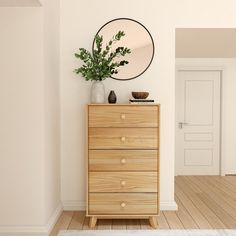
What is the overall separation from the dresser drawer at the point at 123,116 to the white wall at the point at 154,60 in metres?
0.59

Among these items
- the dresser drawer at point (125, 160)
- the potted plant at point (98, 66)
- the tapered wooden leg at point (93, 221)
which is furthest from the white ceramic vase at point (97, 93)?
the tapered wooden leg at point (93, 221)

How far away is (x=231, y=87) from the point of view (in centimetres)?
596

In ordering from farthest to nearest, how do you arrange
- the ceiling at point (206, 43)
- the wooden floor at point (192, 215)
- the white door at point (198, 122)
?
the white door at point (198, 122), the ceiling at point (206, 43), the wooden floor at point (192, 215)

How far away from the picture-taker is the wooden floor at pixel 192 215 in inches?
130

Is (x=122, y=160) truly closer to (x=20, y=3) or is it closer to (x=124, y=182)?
(x=124, y=182)

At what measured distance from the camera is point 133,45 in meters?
3.72

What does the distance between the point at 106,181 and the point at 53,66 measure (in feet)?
4.23

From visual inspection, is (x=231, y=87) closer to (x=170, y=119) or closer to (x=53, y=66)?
(x=170, y=119)

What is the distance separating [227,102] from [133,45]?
115 inches

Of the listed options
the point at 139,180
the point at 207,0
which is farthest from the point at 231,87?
the point at 139,180

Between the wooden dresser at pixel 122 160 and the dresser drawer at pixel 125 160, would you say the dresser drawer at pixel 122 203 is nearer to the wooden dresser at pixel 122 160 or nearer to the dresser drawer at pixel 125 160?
the wooden dresser at pixel 122 160

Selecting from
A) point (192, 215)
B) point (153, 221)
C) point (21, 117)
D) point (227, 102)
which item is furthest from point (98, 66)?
point (227, 102)

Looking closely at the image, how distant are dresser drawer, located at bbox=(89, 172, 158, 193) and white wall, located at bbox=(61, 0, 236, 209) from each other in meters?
0.60

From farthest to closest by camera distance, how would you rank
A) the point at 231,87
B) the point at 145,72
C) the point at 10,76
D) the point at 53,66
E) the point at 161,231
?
the point at 231,87
the point at 145,72
the point at 53,66
the point at 161,231
the point at 10,76
